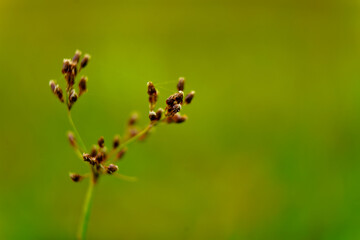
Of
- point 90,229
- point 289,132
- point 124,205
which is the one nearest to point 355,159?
point 289,132

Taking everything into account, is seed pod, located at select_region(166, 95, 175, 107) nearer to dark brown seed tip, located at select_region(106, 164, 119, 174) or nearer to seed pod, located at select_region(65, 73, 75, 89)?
dark brown seed tip, located at select_region(106, 164, 119, 174)

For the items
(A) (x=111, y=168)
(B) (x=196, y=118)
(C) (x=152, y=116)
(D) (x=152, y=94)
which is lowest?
(A) (x=111, y=168)

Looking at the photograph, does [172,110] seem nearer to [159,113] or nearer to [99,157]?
[159,113]

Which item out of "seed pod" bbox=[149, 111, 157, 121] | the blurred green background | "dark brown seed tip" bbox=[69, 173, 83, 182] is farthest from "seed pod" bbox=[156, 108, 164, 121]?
the blurred green background

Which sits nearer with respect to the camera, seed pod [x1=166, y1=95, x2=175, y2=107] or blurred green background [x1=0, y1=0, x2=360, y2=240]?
seed pod [x1=166, y1=95, x2=175, y2=107]

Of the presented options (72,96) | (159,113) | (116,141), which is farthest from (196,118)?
(72,96)

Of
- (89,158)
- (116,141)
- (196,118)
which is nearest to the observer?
(89,158)

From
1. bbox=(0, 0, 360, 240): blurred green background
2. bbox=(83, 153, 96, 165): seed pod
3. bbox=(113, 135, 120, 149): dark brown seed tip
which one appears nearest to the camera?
bbox=(83, 153, 96, 165): seed pod

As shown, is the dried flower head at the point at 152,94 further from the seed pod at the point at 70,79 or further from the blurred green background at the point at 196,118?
the blurred green background at the point at 196,118
